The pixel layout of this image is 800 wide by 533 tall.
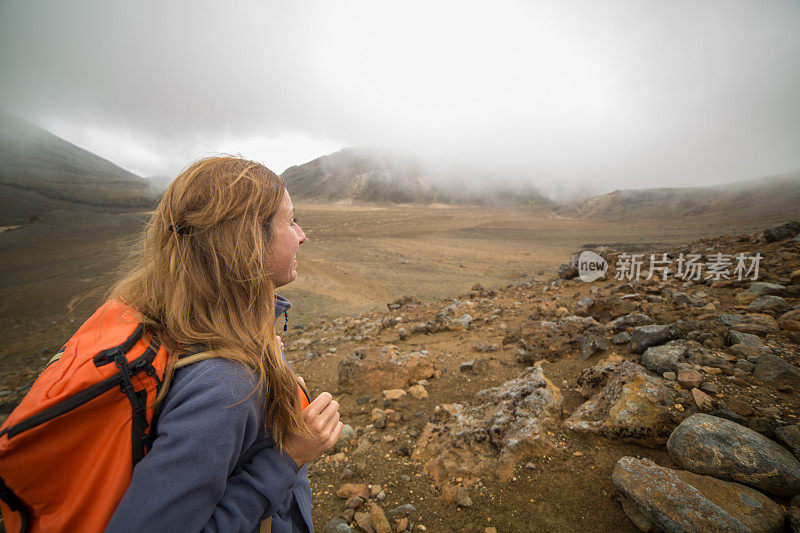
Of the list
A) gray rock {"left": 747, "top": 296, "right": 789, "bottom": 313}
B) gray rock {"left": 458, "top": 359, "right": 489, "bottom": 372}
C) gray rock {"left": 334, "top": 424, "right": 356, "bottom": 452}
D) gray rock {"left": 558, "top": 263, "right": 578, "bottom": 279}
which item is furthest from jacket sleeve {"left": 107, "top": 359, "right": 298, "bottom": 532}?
gray rock {"left": 558, "top": 263, "right": 578, "bottom": 279}

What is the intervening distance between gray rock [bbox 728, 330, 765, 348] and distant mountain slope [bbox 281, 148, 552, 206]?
60.3m

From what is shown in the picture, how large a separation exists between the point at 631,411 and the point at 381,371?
2774mm

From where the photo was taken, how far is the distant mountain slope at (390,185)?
64688 millimetres

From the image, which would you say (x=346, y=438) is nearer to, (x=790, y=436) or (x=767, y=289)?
(x=790, y=436)

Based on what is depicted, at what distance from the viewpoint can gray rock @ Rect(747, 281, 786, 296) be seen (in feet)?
14.7

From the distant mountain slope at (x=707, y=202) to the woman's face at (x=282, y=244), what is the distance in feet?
133

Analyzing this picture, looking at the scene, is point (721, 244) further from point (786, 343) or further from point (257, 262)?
point (257, 262)

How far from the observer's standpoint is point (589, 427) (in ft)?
8.76

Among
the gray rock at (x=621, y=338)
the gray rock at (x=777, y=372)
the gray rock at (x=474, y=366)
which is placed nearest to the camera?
the gray rock at (x=777, y=372)

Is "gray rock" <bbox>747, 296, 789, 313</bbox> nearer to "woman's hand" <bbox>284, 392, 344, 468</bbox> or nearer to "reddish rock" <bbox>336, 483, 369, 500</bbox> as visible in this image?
"reddish rock" <bbox>336, 483, 369, 500</bbox>

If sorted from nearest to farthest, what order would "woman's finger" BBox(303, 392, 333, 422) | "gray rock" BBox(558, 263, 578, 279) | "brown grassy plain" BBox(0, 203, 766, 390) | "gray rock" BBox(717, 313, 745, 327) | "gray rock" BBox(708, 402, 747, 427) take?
1. "woman's finger" BBox(303, 392, 333, 422)
2. "gray rock" BBox(708, 402, 747, 427)
3. "gray rock" BBox(717, 313, 745, 327)
4. "gray rock" BBox(558, 263, 578, 279)
5. "brown grassy plain" BBox(0, 203, 766, 390)

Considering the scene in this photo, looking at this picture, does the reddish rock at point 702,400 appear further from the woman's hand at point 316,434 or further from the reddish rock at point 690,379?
the woman's hand at point 316,434

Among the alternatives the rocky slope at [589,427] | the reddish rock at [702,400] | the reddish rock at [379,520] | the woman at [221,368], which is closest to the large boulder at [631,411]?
the rocky slope at [589,427]

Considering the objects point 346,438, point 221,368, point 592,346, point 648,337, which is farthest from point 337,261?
point 221,368
